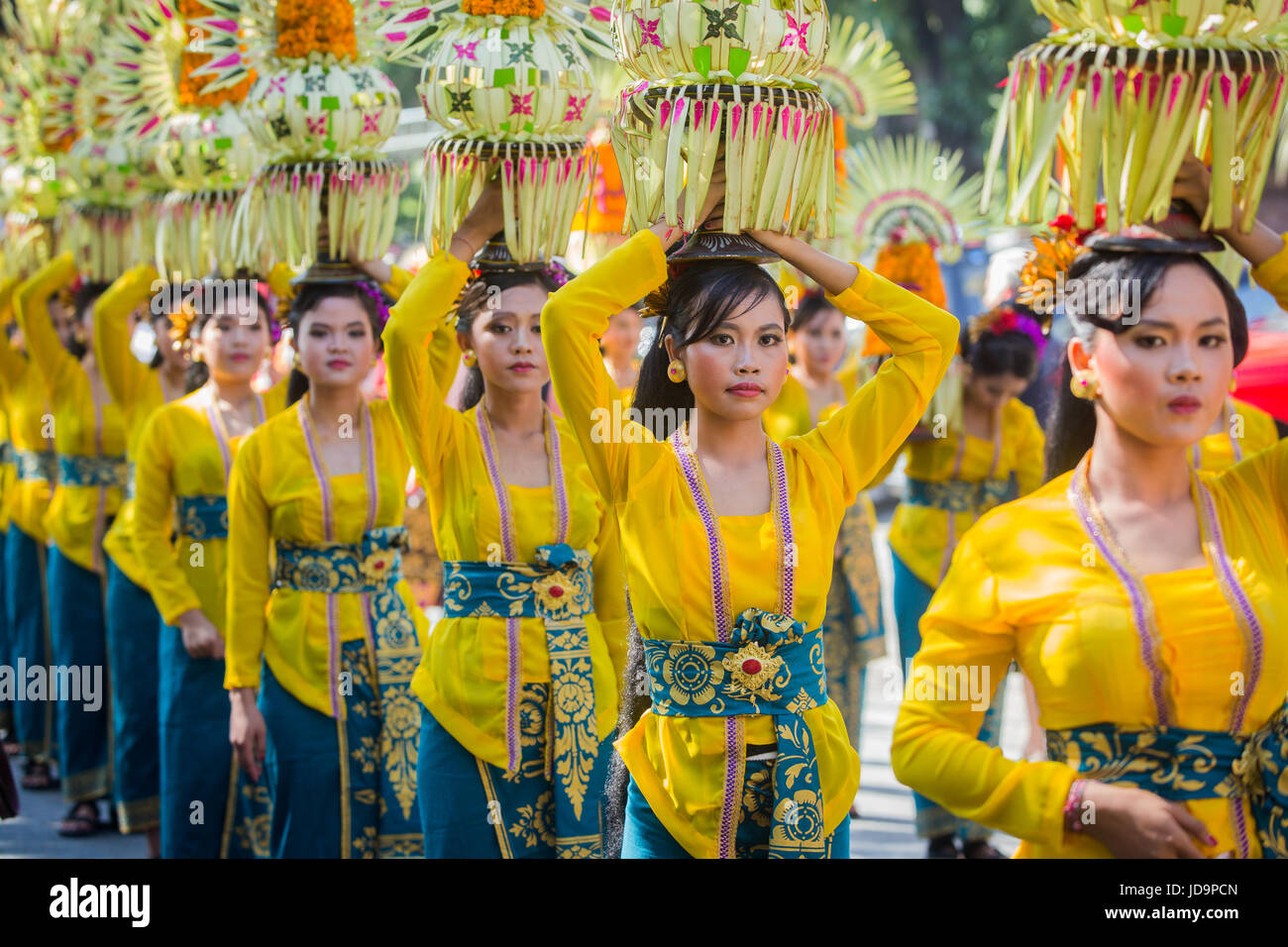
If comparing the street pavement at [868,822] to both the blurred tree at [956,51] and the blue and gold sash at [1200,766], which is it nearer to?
the blue and gold sash at [1200,766]

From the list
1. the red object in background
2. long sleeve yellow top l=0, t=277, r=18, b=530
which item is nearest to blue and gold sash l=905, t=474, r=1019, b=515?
the red object in background

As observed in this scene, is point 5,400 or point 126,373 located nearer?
point 126,373

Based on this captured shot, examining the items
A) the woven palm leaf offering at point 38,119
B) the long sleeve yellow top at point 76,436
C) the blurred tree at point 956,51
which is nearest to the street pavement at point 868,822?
the long sleeve yellow top at point 76,436

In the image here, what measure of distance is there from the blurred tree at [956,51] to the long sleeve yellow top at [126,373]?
10482 millimetres

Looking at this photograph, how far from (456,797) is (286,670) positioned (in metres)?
0.83

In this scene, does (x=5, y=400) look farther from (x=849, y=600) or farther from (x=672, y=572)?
(x=672, y=572)

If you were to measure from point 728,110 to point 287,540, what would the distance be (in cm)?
209

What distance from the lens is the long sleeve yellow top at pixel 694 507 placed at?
2.71 m

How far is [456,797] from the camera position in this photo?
355 cm

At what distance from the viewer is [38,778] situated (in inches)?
273

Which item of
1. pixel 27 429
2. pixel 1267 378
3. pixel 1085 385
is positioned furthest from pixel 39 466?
pixel 1267 378
